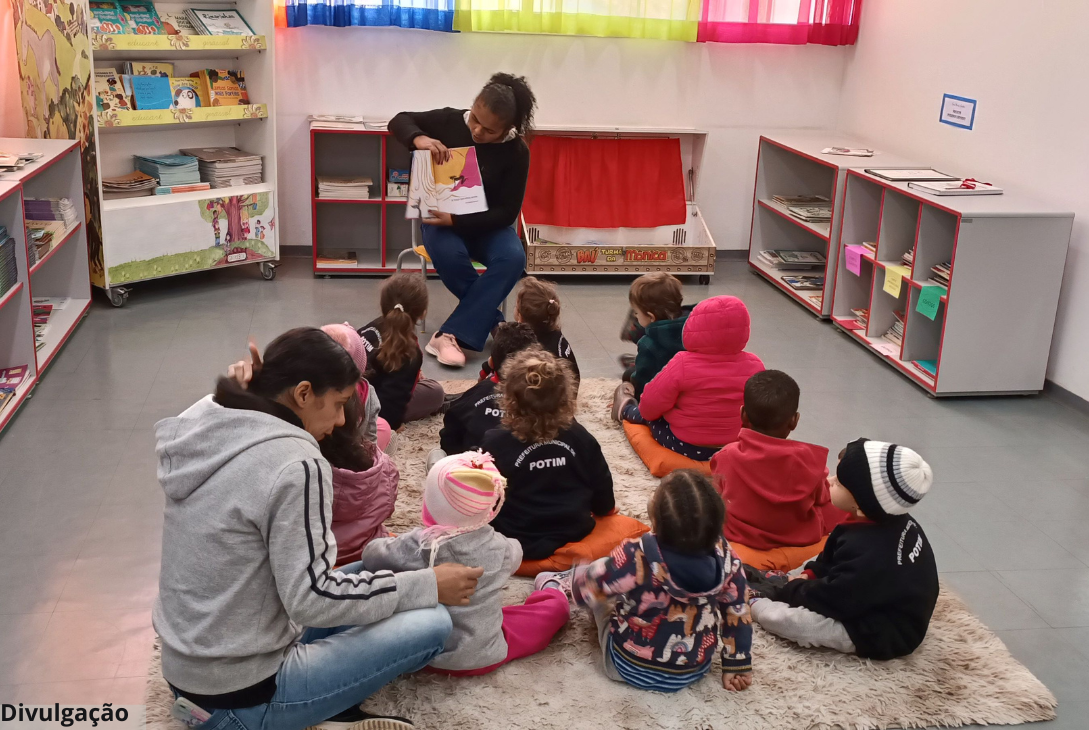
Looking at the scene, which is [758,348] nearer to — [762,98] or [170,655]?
[762,98]

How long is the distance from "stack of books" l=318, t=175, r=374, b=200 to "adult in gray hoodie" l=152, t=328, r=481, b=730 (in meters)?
3.86

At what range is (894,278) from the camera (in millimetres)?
4539

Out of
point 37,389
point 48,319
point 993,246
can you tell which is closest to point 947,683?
point 993,246

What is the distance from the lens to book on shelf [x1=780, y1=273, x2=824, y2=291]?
556cm

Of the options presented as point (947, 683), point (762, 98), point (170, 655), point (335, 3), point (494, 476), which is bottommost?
point (947, 683)

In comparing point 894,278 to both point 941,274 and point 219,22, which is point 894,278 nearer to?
point 941,274

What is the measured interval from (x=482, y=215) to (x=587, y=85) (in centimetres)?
173

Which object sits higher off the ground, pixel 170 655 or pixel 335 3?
pixel 335 3

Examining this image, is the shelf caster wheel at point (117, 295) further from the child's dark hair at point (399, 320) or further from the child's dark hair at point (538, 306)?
the child's dark hair at point (538, 306)

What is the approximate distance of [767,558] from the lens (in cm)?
273

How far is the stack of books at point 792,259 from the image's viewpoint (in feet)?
19.0

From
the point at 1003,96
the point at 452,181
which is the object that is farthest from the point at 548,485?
the point at 1003,96

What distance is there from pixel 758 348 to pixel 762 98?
6.85 ft

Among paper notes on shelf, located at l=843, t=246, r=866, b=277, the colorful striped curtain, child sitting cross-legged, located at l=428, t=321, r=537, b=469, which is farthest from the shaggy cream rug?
the colorful striped curtain
